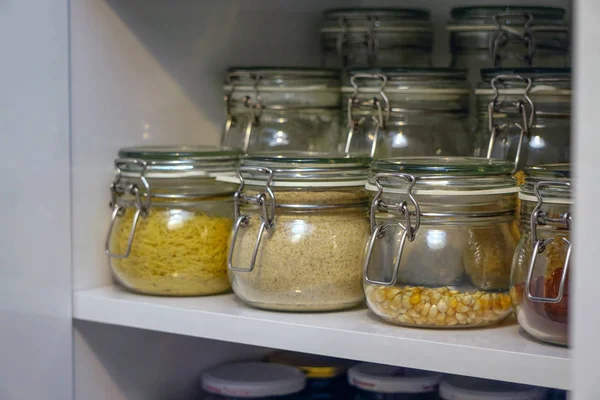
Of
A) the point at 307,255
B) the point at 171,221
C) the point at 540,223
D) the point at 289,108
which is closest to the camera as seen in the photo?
the point at 540,223

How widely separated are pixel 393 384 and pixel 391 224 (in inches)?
11.8

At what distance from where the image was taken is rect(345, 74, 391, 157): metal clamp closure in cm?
97

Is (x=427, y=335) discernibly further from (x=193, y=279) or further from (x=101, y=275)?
(x=101, y=275)

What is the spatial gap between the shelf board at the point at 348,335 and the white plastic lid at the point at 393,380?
0.20m

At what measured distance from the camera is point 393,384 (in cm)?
105

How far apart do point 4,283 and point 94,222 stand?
0.13m

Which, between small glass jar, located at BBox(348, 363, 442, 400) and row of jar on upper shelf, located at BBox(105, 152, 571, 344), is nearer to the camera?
row of jar on upper shelf, located at BBox(105, 152, 571, 344)

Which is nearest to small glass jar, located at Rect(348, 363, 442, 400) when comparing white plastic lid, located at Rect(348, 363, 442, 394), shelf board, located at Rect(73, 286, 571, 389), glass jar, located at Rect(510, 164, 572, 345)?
white plastic lid, located at Rect(348, 363, 442, 394)

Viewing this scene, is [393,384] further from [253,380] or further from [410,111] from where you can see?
[410,111]

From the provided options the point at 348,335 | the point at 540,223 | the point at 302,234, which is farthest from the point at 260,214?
the point at 540,223

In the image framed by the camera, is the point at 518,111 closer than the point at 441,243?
No

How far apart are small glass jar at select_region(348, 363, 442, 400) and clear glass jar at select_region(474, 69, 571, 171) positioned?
0.95ft

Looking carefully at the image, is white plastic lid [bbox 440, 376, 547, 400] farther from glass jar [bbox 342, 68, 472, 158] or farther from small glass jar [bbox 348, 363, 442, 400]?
glass jar [bbox 342, 68, 472, 158]

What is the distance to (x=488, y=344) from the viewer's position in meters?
0.75
